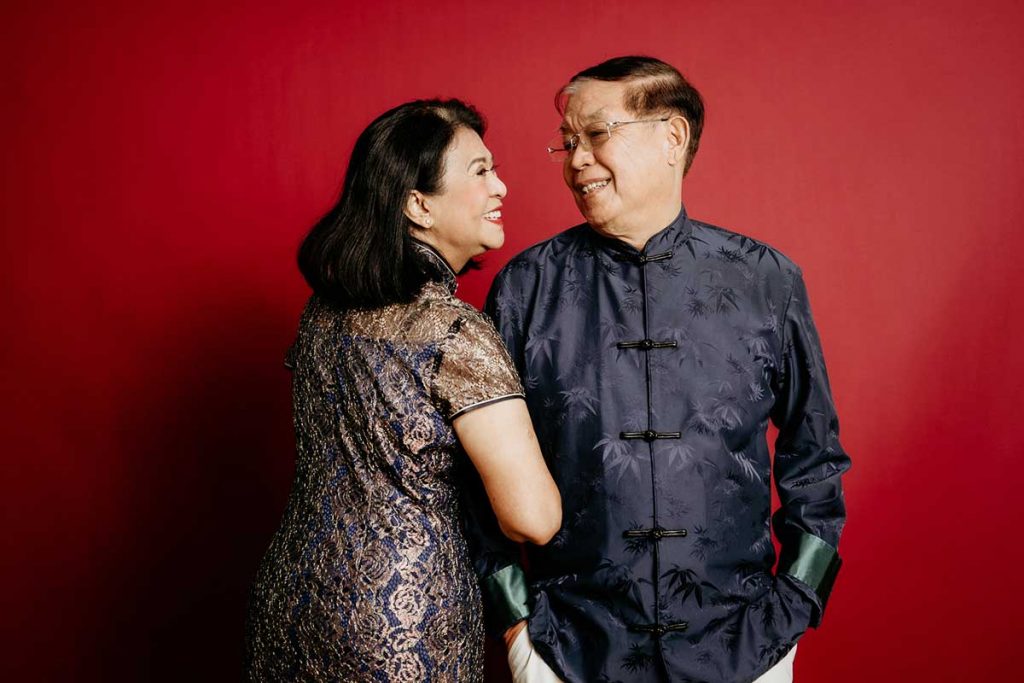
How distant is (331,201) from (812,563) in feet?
5.27

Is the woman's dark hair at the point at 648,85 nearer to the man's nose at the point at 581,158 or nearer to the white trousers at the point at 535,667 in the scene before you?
the man's nose at the point at 581,158

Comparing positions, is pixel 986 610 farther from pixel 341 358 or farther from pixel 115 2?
pixel 115 2

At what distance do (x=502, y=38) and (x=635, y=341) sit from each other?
3.84 ft

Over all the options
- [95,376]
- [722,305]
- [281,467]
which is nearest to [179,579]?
[281,467]

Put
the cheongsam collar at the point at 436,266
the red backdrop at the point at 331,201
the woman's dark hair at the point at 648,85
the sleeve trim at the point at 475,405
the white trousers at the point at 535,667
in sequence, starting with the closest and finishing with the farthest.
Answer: the sleeve trim at the point at 475,405, the cheongsam collar at the point at 436,266, the white trousers at the point at 535,667, the woman's dark hair at the point at 648,85, the red backdrop at the point at 331,201

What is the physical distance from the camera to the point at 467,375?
1.47 metres

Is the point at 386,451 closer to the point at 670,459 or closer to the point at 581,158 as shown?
→ the point at 670,459

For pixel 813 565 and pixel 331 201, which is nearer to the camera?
pixel 813 565

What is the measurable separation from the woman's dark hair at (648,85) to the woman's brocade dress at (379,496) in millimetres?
602

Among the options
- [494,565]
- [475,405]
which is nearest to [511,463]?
[475,405]

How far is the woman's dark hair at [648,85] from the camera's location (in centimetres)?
182

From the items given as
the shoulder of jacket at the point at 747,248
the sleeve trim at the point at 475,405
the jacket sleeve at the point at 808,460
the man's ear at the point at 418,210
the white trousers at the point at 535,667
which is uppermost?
the man's ear at the point at 418,210

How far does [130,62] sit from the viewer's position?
2486mm

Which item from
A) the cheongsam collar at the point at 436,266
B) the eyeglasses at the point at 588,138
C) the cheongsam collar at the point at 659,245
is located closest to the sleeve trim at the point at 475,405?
the cheongsam collar at the point at 436,266
